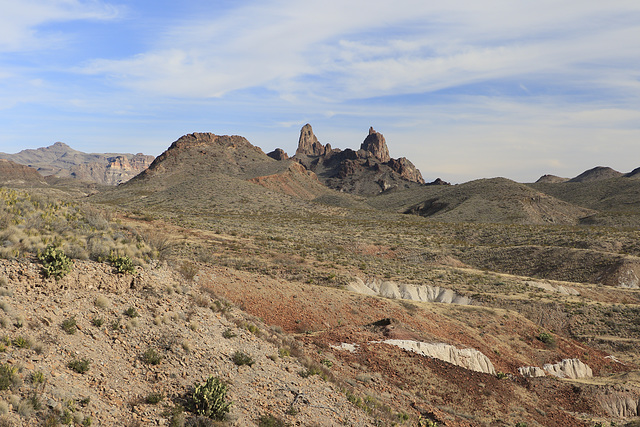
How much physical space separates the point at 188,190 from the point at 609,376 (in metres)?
103

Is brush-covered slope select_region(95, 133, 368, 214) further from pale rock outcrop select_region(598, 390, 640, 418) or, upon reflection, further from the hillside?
pale rock outcrop select_region(598, 390, 640, 418)

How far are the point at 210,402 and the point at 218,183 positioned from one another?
11190cm

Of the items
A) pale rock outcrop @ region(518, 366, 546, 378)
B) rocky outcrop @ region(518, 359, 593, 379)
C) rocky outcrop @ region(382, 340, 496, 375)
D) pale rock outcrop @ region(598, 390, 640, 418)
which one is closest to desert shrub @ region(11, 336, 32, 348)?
rocky outcrop @ region(382, 340, 496, 375)

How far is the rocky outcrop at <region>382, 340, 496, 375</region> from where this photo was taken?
1942cm

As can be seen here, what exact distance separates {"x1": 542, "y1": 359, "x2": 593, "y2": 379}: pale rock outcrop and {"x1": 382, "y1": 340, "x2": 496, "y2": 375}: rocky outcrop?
5709 millimetres

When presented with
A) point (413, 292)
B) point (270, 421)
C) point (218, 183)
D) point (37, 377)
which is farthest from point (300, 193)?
point (37, 377)

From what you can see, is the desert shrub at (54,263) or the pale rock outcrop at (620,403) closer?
the desert shrub at (54,263)

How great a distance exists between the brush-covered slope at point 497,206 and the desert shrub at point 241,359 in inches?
3867

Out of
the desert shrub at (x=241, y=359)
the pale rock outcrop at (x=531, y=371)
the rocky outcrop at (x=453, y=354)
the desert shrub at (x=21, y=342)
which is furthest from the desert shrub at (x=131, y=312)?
the pale rock outcrop at (x=531, y=371)

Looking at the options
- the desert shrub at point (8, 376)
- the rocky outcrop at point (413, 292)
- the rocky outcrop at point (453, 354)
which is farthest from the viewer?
the rocky outcrop at point (413, 292)

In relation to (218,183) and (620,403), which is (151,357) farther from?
(218,183)

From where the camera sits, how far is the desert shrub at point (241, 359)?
40.9 ft

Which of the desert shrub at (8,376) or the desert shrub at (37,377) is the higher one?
the desert shrub at (8,376)

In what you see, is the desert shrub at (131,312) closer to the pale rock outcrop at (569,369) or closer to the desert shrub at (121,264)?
the desert shrub at (121,264)
